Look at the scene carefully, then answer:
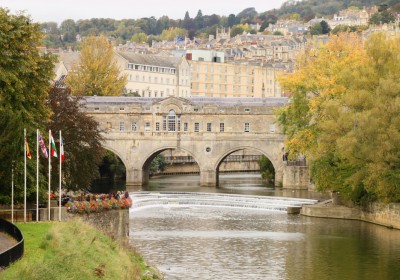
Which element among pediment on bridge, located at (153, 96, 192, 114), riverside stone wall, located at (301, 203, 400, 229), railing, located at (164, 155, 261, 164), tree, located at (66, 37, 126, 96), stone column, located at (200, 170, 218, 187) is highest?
tree, located at (66, 37, 126, 96)

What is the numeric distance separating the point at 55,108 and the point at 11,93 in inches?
481

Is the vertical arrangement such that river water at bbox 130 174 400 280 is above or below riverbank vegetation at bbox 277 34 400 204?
below

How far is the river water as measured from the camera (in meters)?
45.0

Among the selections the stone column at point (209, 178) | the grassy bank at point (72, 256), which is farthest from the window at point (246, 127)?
the grassy bank at point (72, 256)

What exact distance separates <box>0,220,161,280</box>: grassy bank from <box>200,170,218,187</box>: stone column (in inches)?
1975

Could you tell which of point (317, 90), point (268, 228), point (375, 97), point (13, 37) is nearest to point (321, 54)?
point (317, 90)

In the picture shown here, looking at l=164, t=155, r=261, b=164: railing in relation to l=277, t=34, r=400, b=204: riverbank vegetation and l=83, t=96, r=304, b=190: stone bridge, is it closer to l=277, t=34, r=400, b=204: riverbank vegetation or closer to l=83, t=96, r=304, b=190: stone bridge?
l=83, t=96, r=304, b=190: stone bridge

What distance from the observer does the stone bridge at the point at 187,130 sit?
9469 cm

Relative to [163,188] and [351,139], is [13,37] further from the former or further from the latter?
[163,188]

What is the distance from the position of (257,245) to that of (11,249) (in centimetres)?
2449

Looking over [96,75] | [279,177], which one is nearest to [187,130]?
[279,177]

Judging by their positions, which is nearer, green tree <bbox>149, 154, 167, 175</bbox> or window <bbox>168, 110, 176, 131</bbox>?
window <bbox>168, 110, 176, 131</bbox>

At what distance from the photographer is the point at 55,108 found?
198 ft

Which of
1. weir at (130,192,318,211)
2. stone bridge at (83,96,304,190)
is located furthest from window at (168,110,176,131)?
weir at (130,192,318,211)
